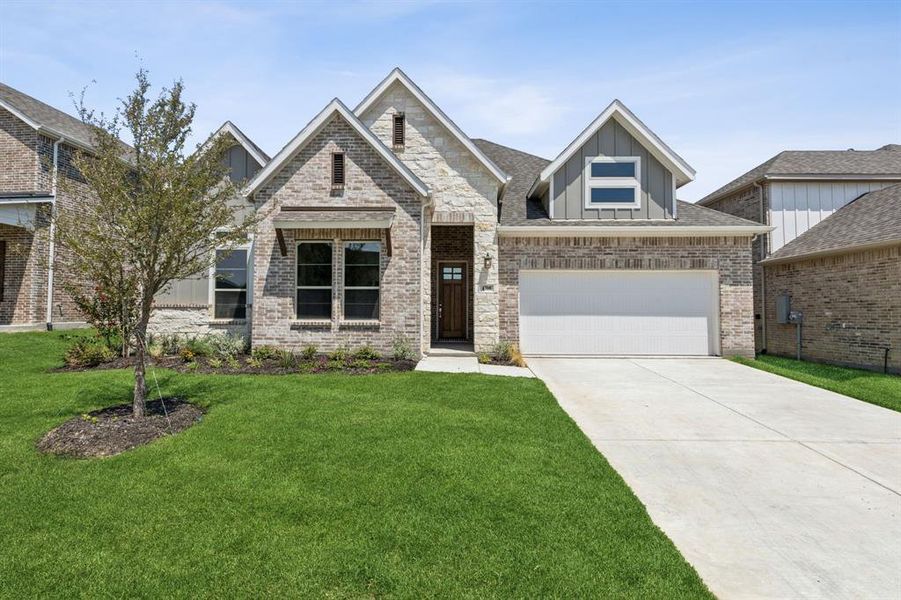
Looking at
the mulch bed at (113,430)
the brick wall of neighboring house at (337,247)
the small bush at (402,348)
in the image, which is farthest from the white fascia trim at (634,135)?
the mulch bed at (113,430)

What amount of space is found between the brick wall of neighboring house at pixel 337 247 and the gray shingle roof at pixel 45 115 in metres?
8.47

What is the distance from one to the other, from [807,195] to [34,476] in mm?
20222

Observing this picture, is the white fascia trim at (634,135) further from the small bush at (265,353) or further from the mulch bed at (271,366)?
the small bush at (265,353)

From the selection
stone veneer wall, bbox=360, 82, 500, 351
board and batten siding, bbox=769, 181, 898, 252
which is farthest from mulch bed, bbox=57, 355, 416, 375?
board and batten siding, bbox=769, 181, 898, 252

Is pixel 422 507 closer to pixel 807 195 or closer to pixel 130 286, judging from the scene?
pixel 130 286

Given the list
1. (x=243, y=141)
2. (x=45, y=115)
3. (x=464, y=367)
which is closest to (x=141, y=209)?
(x=464, y=367)

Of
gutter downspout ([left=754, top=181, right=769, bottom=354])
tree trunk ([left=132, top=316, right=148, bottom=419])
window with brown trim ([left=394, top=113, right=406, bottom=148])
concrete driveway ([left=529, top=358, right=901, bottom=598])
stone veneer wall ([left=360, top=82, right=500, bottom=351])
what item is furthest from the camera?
gutter downspout ([left=754, top=181, right=769, bottom=354])

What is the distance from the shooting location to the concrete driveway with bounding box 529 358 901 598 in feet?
10.6

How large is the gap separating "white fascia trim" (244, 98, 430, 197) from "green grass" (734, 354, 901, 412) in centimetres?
947

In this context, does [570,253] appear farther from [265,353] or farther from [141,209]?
[141,209]

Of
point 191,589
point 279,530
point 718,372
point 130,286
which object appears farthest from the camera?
point 718,372

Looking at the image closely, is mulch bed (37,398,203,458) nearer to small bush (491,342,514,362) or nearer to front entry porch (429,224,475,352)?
small bush (491,342,514,362)

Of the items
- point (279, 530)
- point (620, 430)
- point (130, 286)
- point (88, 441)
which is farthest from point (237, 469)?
point (620, 430)

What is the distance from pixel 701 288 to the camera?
43.7 ft
